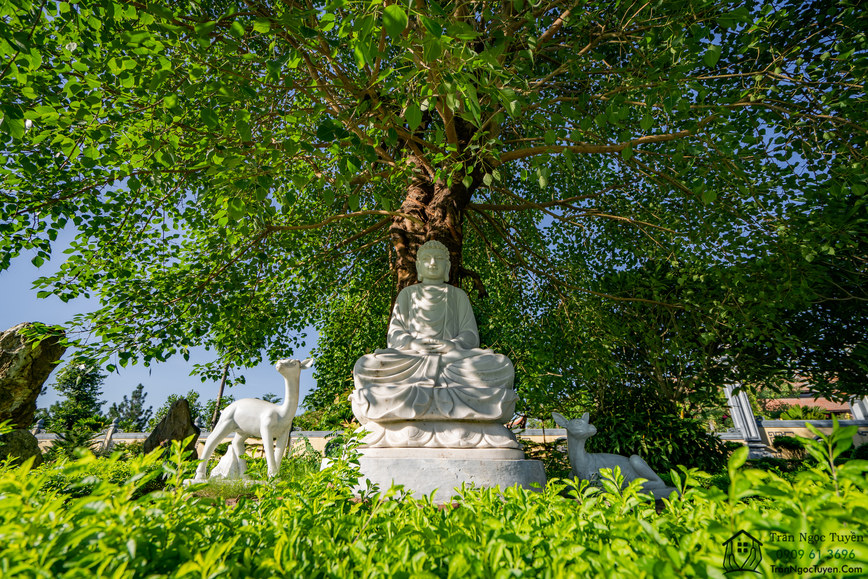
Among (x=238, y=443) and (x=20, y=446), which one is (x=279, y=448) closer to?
(x=238, y=443)

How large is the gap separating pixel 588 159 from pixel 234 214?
7.18 meters

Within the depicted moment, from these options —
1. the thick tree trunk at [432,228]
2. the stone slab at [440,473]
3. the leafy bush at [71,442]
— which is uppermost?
the thick tree trunk at [432,228]

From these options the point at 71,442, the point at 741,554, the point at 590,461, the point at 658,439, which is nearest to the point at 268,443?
the point at 590,461

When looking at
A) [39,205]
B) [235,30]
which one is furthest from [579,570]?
[39,205]

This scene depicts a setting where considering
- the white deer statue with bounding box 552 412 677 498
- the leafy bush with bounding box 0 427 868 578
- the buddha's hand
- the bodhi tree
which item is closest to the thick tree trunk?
the bodhi tree

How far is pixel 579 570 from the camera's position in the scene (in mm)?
997

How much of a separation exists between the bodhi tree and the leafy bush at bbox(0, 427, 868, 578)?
1944 millimetres

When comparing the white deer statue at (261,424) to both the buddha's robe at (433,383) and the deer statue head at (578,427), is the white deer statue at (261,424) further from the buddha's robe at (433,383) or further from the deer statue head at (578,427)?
the deer statue head at (578,427)

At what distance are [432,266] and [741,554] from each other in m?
4.59

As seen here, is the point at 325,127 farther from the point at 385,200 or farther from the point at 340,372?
the point at 340,372

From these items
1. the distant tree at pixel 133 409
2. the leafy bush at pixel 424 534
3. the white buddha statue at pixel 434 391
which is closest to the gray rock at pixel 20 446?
the white buddha statue at pixel 434 391

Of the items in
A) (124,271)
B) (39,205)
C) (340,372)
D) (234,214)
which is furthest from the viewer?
(340,372)

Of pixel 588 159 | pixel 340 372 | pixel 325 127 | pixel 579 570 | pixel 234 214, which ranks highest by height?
pixel 588 159

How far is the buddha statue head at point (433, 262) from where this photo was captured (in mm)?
5449
